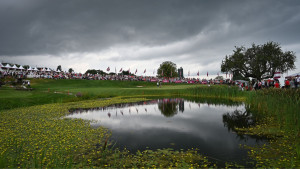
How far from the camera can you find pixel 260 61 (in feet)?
160

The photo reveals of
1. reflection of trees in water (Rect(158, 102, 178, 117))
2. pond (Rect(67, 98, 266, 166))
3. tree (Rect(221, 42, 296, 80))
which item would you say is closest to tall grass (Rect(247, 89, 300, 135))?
pond (Rect(67, 98, 266, 166))

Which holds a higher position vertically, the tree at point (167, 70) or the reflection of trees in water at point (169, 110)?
the tree at point (167, 70)

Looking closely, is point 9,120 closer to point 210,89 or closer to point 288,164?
point 288,164

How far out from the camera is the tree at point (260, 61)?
157 ft

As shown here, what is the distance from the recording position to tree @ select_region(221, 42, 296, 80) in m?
47.9

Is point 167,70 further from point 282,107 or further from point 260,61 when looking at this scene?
point 282,107

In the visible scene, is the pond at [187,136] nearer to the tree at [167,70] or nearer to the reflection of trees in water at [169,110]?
the reflection of trees in water at [169,110]

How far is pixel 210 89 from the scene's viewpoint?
28297 mm

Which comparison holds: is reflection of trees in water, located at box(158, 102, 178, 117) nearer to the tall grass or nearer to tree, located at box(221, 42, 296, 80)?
the tall grass

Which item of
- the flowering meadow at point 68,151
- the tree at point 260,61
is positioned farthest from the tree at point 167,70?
the flowering meadow at point 68,151

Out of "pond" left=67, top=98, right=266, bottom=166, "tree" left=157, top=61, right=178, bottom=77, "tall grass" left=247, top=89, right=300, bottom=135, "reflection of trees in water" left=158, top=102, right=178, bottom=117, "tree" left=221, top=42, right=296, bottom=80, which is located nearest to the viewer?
"pond" left=67, top=98, right=266, bottom=166

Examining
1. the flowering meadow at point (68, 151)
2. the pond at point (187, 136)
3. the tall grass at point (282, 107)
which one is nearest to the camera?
the flowering meadow at point (68, 151)

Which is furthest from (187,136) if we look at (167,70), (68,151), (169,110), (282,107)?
(167,70)

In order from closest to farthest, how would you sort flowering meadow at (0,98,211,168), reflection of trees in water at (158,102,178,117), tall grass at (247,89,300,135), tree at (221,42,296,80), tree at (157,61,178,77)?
flowering meadow at (0,98,211,168)
tall grass at (247,89,300,135)
reflection of trees in water at (158,102,178,117)
tree at (221,42,296,80)
tree at (157,61,178,77)
